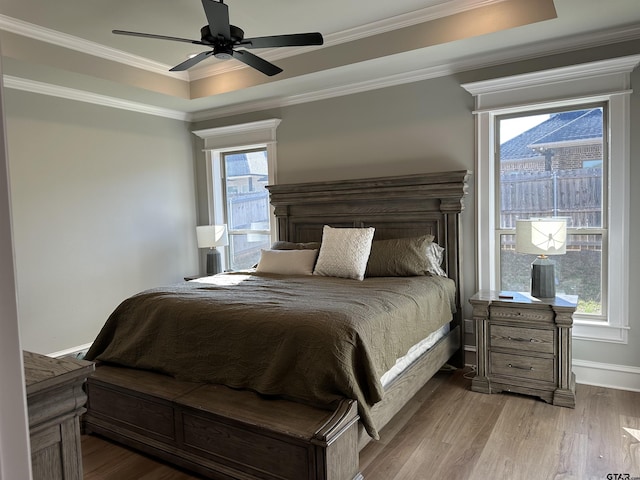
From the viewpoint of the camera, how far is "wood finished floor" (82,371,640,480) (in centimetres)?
227

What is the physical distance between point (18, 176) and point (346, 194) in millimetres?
2886

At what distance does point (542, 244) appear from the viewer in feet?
10.1

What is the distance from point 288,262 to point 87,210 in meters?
2.12

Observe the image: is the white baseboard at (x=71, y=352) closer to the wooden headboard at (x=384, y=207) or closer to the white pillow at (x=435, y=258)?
the wooden headboard at (x=384, y=207)

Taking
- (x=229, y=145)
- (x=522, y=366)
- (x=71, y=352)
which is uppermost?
(x=229, y=145)

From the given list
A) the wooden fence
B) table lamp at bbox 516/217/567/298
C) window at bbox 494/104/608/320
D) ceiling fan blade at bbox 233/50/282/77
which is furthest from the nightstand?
ceiling fan blade at bbox 233/50/282/77

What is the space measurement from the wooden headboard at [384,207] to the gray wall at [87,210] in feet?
4.61

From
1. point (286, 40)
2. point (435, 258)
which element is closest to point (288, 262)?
point (435, 258)

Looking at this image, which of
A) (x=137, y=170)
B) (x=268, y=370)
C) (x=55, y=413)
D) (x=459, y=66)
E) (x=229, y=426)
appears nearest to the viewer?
(x=55, y=413)

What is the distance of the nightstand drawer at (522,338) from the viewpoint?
3.01 meters

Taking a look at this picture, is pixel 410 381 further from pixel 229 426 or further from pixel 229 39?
pixel 229 39

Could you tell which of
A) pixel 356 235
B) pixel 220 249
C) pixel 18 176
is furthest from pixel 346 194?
pixel 18 176

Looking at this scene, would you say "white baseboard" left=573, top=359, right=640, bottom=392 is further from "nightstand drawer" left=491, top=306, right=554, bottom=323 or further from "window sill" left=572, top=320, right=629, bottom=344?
"nightstand drawer" left=491, top=306, right=554, bottom=323

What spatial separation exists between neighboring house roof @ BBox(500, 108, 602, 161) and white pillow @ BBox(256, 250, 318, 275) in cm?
187
